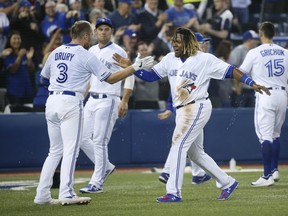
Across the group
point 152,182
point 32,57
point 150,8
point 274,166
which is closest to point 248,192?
point 274,166

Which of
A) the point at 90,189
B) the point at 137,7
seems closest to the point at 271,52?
the point at 90,189

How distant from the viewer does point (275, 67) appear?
1209 centimetres

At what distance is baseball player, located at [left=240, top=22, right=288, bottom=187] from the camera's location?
12047 millimetres

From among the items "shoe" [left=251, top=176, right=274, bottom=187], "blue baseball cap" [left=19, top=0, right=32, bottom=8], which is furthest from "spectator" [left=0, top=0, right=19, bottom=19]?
"shoe" [left=251, top=176, right=274, bottom=187]

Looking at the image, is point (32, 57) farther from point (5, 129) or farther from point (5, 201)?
point (5, 201)

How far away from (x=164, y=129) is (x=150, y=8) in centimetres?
338

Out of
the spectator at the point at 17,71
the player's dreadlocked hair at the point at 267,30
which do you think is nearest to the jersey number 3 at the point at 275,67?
the player's dreadlocked hair at the point at 267,30

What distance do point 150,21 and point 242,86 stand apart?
8.64 feet

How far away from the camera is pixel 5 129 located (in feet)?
51.2

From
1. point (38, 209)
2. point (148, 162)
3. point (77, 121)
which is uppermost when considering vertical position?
point (77, 121)

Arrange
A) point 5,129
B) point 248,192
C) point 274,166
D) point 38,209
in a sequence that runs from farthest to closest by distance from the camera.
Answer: point 5,129 → point 274,166 → point 248,192 → point 38,209

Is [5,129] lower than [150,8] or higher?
lower

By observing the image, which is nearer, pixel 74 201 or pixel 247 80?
pixel 74 201

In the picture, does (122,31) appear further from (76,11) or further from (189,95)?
(189,95)
